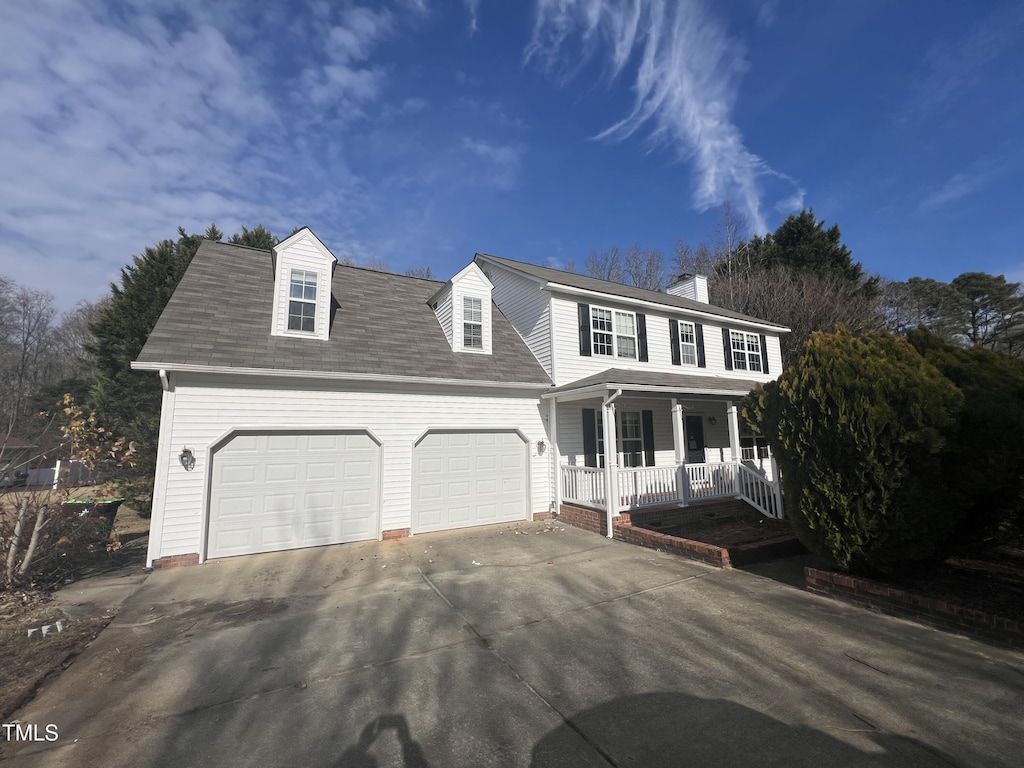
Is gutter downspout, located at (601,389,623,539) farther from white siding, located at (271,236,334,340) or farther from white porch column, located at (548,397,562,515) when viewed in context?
white siding, located at (271,236,334,340)

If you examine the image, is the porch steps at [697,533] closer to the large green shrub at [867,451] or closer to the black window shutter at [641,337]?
the large green shrub at [867,451]

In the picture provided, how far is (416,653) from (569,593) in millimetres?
2334

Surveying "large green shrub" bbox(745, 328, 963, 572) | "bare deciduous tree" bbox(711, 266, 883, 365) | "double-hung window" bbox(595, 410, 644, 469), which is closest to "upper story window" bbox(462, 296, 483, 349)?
"double-hung window" bbox(595, 410, 644, 469)

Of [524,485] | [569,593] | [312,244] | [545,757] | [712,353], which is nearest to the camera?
[545,757]

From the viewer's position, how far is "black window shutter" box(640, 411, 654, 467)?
40.9 feet

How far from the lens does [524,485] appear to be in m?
10.8

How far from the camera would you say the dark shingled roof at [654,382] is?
10.1 m

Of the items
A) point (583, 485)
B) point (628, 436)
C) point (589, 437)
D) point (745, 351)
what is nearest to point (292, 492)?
point (583, 485)

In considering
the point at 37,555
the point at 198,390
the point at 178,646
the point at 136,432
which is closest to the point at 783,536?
the point at 178,646

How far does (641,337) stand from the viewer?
12.9 metres

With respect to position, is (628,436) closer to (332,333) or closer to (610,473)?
(610,473)

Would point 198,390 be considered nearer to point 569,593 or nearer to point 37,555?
point 37,555

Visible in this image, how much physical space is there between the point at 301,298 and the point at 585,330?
695 centimetres

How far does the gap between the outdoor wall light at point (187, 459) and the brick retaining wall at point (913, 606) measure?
951 centimetres
